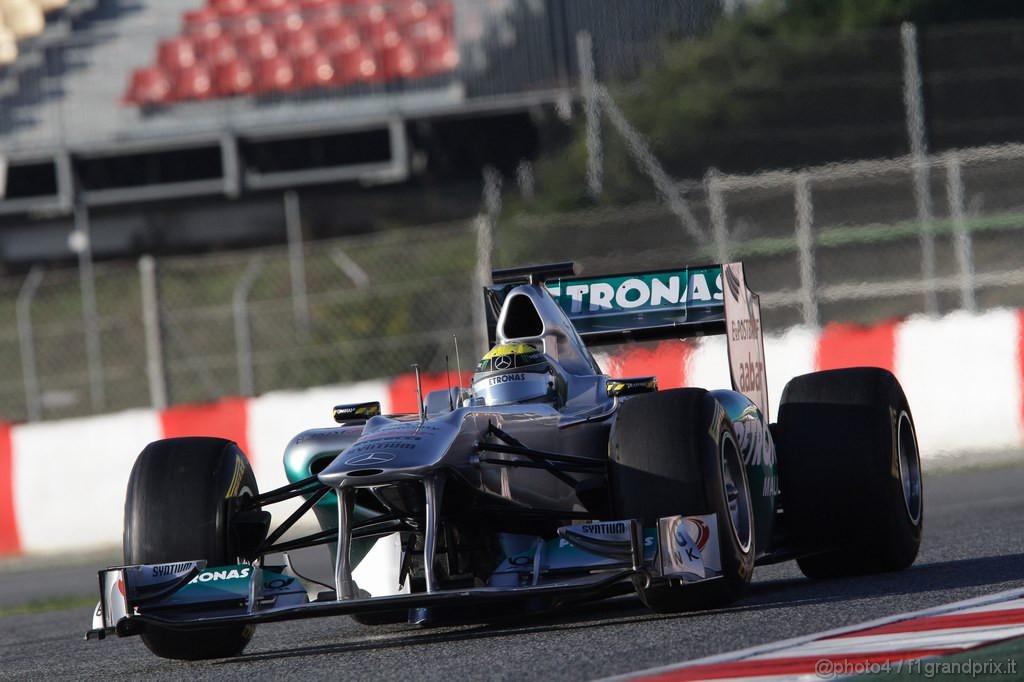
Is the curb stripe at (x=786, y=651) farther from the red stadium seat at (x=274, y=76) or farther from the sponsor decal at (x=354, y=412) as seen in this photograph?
the red stadium seat at (x=274, y=76)

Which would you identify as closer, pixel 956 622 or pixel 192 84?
pixel 956 622

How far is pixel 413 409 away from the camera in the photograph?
42.1 ft

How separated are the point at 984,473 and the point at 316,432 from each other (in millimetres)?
6907

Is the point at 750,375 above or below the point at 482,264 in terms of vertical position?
below

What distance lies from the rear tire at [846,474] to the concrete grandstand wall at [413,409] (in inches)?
207

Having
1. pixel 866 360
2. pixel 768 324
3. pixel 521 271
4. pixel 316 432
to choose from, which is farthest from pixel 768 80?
pixel 316 432

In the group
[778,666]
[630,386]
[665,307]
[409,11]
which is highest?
[409,11]

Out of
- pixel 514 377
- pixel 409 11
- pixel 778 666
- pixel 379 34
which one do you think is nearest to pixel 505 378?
pixel 514 377

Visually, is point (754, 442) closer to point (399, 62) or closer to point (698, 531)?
point (698, 531)

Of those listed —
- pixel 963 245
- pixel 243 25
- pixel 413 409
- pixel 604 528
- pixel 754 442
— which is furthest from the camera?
pixel 243 25

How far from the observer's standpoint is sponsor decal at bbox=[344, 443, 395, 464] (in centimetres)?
530

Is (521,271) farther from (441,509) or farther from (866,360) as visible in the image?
(866,360)

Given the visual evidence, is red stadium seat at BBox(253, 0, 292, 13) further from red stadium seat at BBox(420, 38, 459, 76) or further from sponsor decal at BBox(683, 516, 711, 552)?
sponsor decal at BBox(683, 516, 711, 552)

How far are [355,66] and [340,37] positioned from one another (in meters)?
0.74
